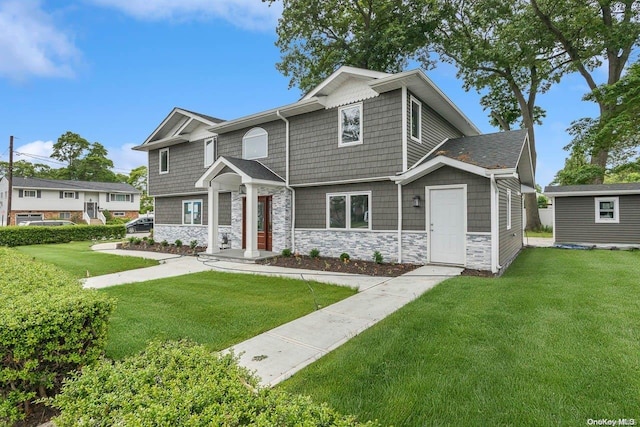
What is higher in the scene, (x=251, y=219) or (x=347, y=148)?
(x=347, y=148)

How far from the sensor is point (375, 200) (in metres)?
9.83

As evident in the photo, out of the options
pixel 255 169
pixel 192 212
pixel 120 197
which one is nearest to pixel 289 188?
pixel 255 169

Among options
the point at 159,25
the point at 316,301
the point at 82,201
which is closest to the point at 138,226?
the point at 82,201

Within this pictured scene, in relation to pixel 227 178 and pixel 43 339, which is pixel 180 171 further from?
pixel 43 339

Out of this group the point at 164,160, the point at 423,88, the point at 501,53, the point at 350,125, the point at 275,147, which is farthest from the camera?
the point at 501,53

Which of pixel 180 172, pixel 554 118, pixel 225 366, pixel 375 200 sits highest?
pixel 554 118

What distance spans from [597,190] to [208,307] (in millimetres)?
16183

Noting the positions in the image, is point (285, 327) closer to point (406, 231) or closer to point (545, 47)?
point (406, 231)

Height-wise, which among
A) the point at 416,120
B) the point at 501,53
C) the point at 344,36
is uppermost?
the point at 344,36

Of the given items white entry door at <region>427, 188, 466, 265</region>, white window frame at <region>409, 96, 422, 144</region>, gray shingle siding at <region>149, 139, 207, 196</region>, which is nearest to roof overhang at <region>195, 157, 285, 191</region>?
gray shingle siding at <region>149, 139, 207, 196</region>

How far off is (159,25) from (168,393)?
17963 mm

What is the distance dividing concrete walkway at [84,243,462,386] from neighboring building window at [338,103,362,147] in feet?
14.4

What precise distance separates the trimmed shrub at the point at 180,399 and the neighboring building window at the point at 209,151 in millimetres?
12810

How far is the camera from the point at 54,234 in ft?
60.5
